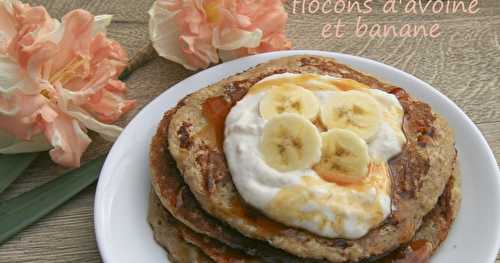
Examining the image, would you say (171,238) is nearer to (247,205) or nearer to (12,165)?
(247,205)

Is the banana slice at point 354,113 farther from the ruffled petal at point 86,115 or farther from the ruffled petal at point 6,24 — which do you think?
the ruffled petal at point 6,24

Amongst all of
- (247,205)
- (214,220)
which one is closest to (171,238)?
(214,220)

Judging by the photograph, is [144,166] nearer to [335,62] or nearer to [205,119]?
[205,119]

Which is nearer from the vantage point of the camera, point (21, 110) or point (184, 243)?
point (184, 243)

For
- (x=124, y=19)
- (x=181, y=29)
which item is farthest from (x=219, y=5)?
(x=124, y=19)

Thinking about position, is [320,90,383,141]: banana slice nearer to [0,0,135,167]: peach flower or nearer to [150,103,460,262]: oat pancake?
[150,103,460,262]: oat pancake

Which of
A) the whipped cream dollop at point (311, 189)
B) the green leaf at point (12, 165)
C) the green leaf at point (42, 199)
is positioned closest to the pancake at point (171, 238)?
the whipped cream dollop at point (311, 189)
